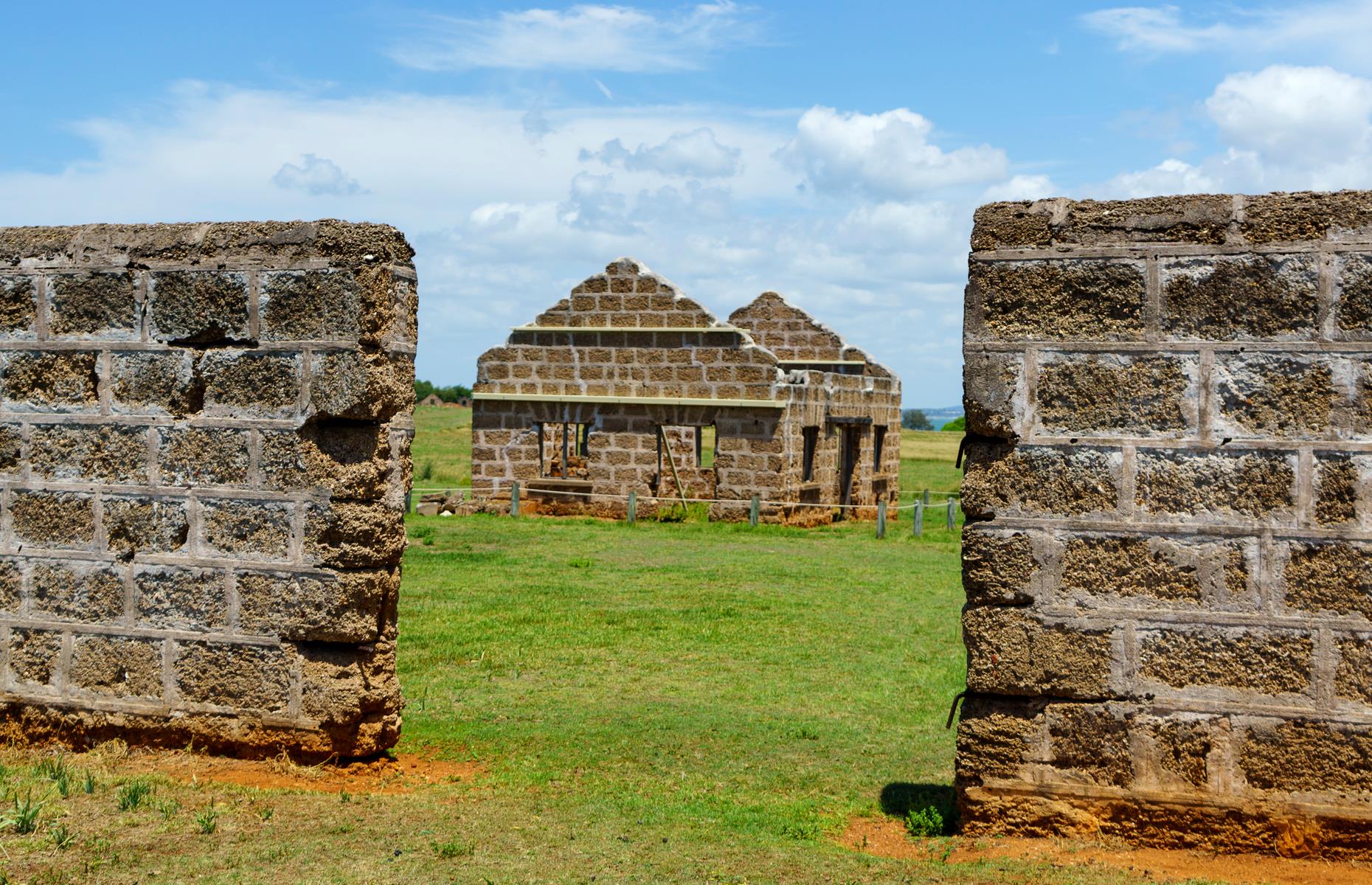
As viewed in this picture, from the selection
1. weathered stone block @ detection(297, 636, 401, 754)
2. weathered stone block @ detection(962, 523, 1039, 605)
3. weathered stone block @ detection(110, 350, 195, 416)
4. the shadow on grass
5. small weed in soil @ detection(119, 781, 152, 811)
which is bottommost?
the shadow on grass

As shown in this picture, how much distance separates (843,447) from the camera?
27.5 metres

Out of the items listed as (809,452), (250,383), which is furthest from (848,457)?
(250,383)

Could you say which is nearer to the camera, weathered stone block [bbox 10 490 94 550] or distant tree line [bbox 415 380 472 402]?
weathered stone block [bbox 10 490 94 550]

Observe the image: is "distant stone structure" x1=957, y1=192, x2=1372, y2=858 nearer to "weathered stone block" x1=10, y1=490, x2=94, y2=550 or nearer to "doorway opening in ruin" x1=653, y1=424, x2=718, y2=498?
"weathered stone block" x1=10, y1=490, x2=94, y2=550

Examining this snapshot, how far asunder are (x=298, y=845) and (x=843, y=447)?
876 inches

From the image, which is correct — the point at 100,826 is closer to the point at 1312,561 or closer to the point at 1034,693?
the point at 1034,693

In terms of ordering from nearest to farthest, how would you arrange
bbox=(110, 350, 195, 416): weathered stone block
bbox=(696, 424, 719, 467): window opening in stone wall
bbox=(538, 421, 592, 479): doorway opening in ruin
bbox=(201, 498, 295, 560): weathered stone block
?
bbox=(201, 498, 295, 560): weathered stone block, bbox=(110, 350, 195, 416): weathered stone block, bbox=(696, 424, 719, 467): window opening in stone wall, bbox=(538, 421, 592, 479): doorway opening in ruin

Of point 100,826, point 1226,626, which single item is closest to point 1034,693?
point 1226,626

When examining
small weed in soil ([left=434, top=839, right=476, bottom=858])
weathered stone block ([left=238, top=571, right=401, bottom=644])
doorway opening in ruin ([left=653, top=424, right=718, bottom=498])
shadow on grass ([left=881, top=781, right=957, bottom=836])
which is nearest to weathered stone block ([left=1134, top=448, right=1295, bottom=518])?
shadow on grass ([left=881, top=781, right=957, bottom=836])

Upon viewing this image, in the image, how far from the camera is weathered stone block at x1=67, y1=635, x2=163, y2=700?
7.26m

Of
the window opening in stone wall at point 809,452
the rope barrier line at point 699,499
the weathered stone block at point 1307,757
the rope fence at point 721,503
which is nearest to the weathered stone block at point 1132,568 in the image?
the weathered stone block at point 1307,757

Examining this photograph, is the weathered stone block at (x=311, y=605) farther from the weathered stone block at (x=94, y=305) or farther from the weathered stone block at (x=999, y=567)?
the weathered stone block at (x=999, y=567)

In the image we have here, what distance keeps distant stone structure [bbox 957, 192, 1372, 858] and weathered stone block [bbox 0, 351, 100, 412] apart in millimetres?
4815

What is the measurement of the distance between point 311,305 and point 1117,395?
4.12m
